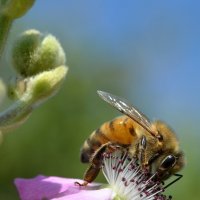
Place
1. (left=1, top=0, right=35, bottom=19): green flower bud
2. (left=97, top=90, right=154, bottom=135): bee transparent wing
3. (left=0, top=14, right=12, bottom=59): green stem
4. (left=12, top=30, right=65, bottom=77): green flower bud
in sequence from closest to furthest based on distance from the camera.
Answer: (left=0, top=14, right=12, bottom=59): green stem → (left=1, top=0, right=35, bottom=19): green flower bud → (left=12, top=30, right=65, bottom=77): green flower bud → (left=97, top=90, right=154, bottom=135): bee transparent wing

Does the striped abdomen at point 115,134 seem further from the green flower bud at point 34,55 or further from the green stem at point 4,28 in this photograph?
the green stem at point 4,28

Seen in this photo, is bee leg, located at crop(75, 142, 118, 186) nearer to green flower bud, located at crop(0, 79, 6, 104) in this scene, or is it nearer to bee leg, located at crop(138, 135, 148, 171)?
bee leg, located at crop(138, 135, 148, 171)

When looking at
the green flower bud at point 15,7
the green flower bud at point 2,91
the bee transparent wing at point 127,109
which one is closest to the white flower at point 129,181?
the bee transparent wing at point 127,109

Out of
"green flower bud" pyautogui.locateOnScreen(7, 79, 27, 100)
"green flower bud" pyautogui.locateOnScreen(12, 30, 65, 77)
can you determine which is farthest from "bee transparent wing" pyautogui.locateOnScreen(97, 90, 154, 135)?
"green flower bud" pyautogui.locateOnScreen(7, 79, 27, 100)

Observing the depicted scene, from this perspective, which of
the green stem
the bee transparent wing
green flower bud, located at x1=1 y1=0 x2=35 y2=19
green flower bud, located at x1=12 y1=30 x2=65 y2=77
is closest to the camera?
the green stem

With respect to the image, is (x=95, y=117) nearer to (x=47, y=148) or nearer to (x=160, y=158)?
(x=47, y=148)
